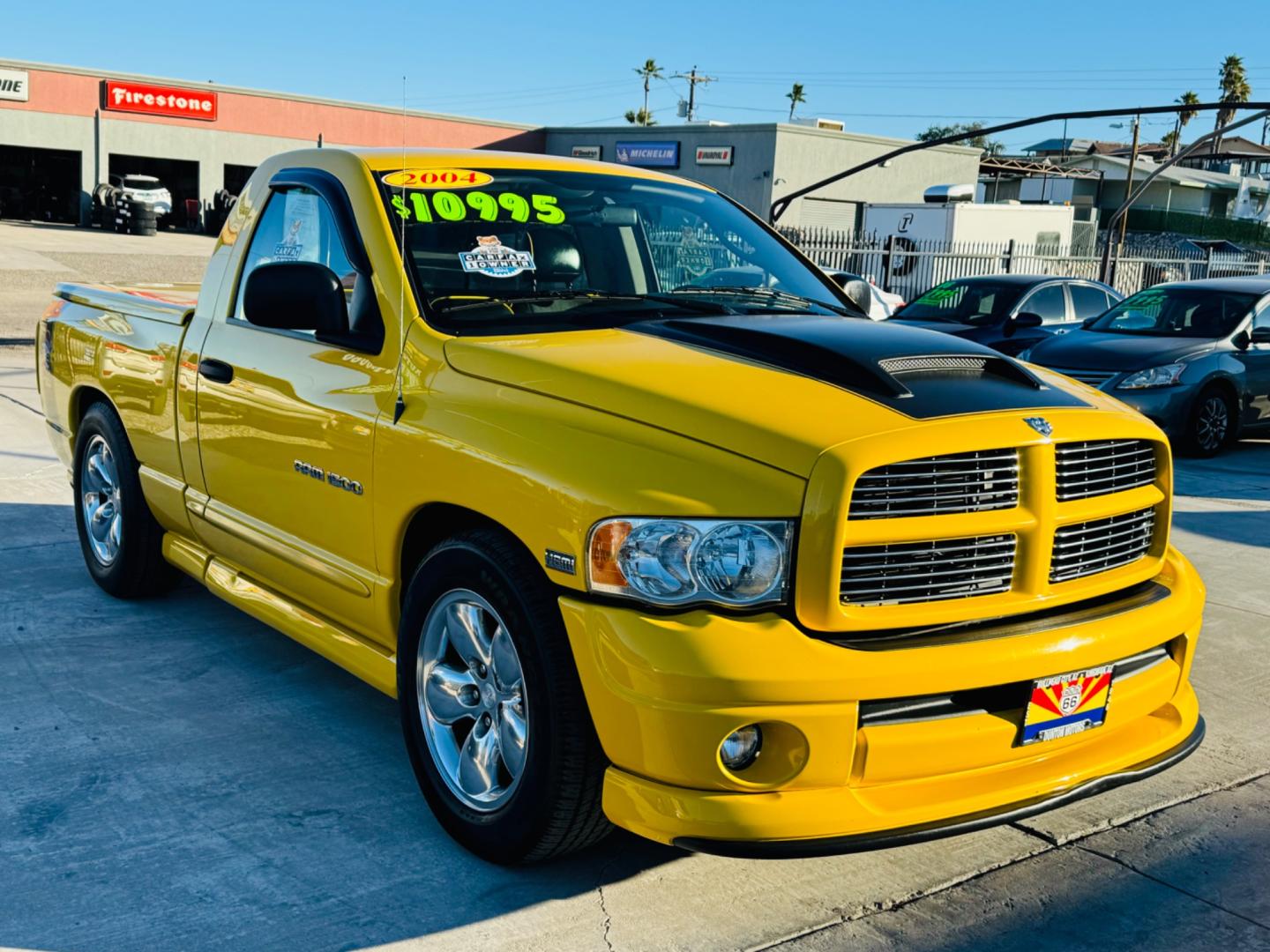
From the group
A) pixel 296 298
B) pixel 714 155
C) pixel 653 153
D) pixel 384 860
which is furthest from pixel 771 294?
pixel 653 153

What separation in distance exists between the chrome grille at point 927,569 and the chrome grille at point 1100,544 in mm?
192

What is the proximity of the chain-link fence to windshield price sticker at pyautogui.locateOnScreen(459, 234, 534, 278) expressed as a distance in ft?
63.9

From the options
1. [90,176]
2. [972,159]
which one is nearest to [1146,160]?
[972,159]

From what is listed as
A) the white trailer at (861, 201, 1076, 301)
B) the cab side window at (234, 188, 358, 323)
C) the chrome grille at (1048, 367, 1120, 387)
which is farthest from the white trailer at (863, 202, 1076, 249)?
the cab side window at (234, 188, 358, 323)

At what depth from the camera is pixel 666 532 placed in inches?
112

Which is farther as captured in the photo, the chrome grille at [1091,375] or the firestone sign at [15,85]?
the firestone sign at [15,85]

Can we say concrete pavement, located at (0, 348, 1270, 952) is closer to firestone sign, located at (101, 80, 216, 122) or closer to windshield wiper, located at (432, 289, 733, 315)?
windshield wiper, located at (432, 289, 733, 315)

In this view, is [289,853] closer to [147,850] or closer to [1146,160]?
[147,850]

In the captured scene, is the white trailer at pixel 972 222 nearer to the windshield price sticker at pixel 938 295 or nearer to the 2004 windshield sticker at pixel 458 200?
the windshield price sticker at pixel 938 295

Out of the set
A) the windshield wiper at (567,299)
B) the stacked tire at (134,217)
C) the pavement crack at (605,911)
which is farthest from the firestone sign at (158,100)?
the pavement crack at (605,911)

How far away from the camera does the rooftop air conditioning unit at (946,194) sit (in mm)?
31703

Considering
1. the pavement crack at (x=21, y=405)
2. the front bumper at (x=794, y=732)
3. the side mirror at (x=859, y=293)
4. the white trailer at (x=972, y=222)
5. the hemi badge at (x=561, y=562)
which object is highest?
the white trailer at (x=972, y=222)

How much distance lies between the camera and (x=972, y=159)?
47.3 meters

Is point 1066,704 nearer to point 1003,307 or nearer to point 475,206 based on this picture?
point 475,206
